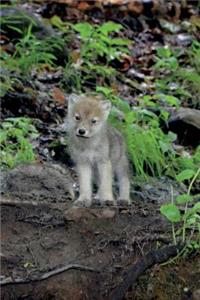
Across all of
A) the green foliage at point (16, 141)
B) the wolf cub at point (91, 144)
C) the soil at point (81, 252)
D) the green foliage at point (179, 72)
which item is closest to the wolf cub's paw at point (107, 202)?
the wolf cub at point (91, 144)

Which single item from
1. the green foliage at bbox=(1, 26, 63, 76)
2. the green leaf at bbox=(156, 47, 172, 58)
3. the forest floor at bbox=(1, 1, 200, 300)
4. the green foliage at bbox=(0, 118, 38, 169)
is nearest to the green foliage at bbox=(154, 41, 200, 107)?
the green leaf at bbox=(156, 47, 172, 58)

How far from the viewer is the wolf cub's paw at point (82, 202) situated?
5898 millimetres

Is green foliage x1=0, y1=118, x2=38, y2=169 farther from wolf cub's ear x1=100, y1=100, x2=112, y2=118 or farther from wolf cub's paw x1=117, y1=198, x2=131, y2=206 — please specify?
wolf cub's paw x1=117, y1=198, x2=131, y2=206

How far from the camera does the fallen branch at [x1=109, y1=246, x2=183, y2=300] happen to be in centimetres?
521

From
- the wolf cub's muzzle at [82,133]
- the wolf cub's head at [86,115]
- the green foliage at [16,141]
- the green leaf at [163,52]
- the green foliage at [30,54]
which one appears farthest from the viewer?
the green leaf at [163,52]

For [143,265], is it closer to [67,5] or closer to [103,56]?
[103,56]

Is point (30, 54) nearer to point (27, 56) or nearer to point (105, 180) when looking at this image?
point (27, 56)

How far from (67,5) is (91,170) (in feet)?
27.0

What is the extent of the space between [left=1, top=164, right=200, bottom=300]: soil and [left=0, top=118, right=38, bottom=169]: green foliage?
1.91 m

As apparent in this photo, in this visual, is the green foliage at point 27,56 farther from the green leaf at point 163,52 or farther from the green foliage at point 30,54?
the green leaf at point 163,52

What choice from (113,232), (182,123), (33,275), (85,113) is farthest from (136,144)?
(33,275)

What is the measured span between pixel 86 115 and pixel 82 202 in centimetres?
89

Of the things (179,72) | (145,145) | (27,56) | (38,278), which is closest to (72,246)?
(38,278)

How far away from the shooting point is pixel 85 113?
6.56 meters
